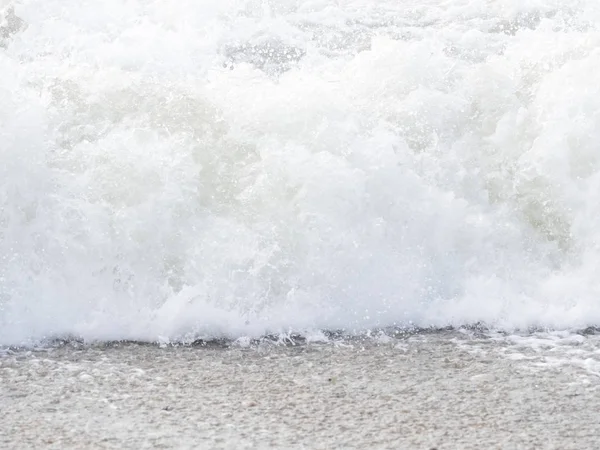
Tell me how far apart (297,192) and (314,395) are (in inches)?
53.9

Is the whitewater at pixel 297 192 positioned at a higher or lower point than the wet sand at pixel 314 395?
higher

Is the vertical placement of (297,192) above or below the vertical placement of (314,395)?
above

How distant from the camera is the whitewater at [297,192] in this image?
4.39m

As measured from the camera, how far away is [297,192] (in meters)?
4.70

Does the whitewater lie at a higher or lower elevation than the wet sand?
higher

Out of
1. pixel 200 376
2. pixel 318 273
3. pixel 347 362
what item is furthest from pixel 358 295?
pixel 200 376

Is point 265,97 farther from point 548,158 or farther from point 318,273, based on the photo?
point 548,158

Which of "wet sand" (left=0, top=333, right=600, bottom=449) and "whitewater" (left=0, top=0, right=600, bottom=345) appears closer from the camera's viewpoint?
"wet sand" (left=0, top=333, right=600, bottom=449)

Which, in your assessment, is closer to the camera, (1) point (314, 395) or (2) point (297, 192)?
(1) point (314, 395)

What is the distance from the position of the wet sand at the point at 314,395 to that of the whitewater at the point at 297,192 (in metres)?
0.25

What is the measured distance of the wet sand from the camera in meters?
3.22

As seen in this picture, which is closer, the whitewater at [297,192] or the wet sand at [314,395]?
the wet sand at [314,395]

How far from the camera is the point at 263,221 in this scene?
15.2 feet

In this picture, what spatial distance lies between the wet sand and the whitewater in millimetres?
251
